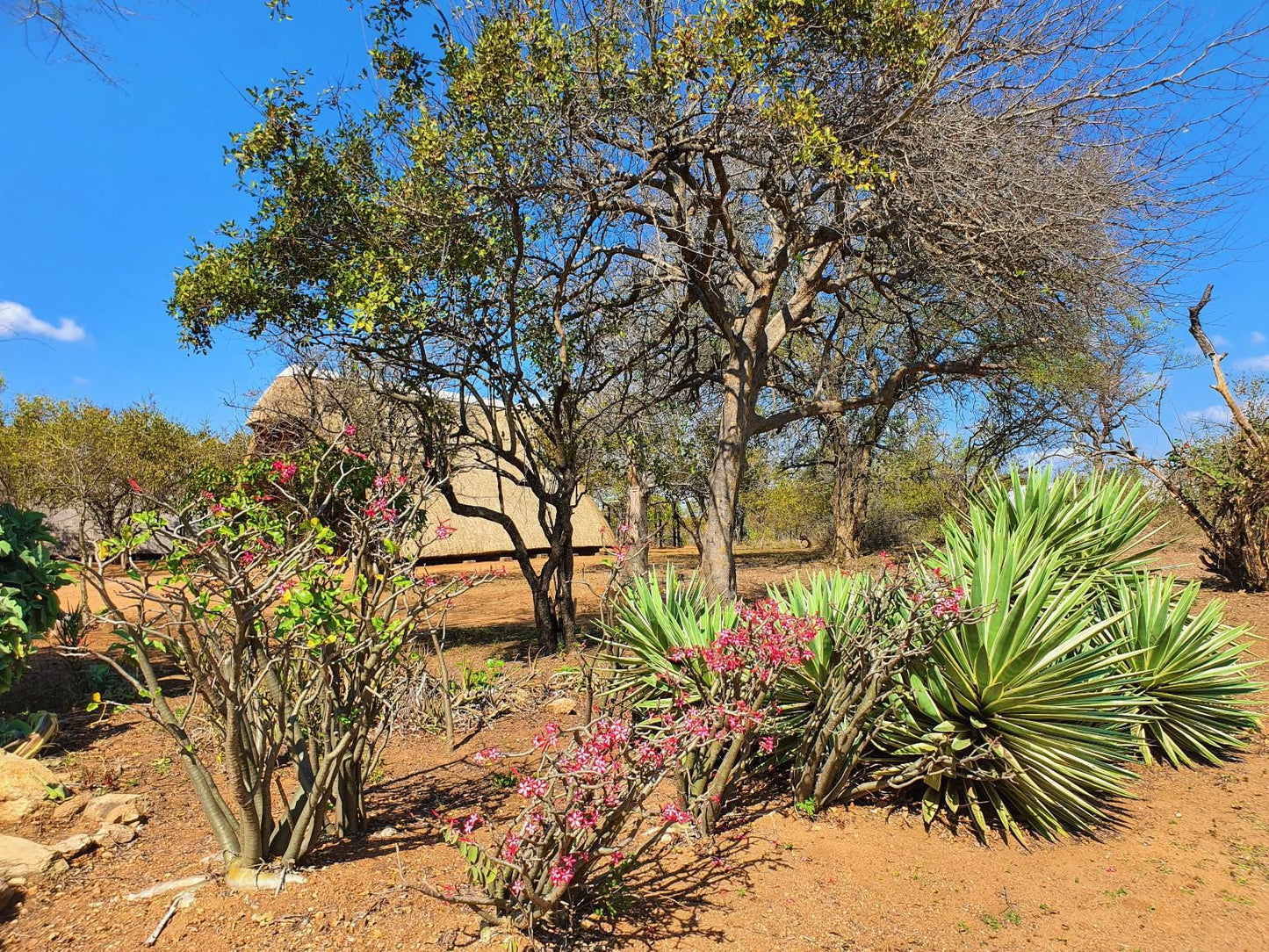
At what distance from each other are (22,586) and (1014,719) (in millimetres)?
6657

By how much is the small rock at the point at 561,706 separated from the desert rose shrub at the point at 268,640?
2.31m

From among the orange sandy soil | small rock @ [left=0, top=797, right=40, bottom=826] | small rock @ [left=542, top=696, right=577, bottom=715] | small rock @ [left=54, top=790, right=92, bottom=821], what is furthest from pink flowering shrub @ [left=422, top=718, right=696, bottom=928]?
small rock @ [left=542, top=696, right=577, bottom=715]

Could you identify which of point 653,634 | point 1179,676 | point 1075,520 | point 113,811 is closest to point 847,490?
point 1075,520

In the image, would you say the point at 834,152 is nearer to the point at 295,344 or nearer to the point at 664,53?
the point at 664,53

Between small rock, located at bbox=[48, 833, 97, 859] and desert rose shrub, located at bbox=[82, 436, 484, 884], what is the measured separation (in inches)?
25.9

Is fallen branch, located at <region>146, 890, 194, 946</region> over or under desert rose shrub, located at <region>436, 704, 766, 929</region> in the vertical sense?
under

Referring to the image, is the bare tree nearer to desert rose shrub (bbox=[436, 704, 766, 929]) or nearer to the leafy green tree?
the leafy green tree

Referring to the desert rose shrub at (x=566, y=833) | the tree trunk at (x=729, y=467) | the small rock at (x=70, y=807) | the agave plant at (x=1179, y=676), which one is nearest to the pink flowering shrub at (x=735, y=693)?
the desert rose shrub at (x=566, y=833)

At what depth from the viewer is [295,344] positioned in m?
8.14

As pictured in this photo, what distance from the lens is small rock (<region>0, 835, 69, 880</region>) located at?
3469 mm

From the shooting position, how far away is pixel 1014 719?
4234mm

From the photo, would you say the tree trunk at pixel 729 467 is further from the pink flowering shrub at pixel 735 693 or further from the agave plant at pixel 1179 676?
the pink flowering shrub at pixel 735 693

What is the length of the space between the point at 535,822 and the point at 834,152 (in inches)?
221

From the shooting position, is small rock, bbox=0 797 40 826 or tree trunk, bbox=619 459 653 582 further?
tree trunk, bbox=619 459 653 582
